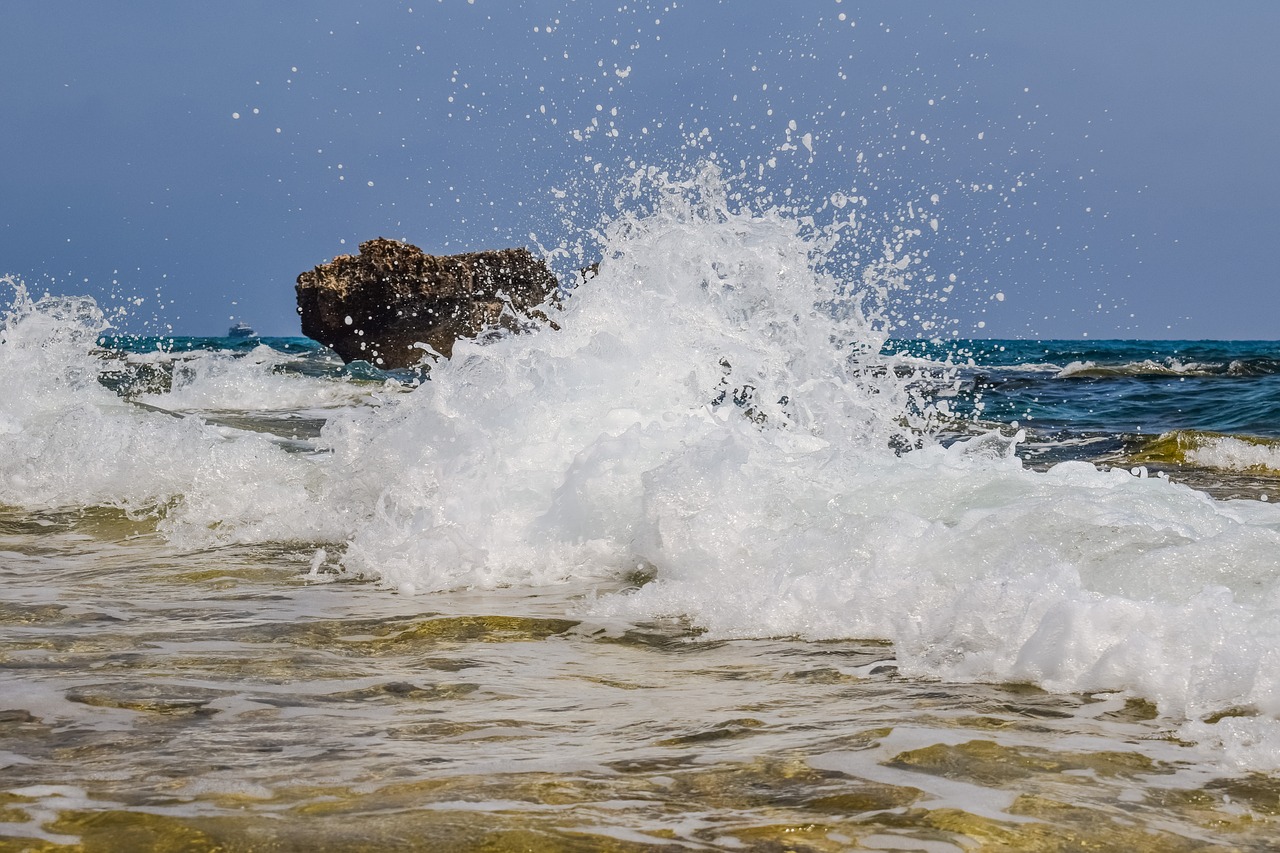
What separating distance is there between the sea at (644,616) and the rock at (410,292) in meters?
9.18

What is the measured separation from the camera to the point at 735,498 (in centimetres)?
422

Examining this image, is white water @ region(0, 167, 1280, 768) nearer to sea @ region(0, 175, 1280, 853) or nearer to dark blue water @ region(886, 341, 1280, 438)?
sea @ region(0, 175, 1280, 853)

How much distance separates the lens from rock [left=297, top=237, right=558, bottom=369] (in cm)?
1653

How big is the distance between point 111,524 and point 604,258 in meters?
2.89

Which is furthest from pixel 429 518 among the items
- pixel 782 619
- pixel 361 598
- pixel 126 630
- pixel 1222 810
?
pixel 1222 810

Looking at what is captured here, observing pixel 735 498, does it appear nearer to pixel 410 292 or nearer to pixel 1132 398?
pixel 1132 398

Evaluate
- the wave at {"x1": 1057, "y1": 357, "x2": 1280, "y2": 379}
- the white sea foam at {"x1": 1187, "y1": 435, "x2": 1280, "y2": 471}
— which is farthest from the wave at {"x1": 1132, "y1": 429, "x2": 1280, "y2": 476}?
the wave at {"x1": 1057, "y1": 357, "x2": 1280, "y2": 379}

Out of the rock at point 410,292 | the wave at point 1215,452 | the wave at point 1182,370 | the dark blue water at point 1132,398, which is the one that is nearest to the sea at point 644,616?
the wave at point 1215,452

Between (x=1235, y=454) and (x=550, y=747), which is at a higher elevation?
(x=1235, y=454)

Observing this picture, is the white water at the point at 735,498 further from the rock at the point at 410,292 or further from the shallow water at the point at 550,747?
the rock at the point at 410,292

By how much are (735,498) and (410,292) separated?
13003 mm

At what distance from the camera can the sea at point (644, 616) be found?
186 cm

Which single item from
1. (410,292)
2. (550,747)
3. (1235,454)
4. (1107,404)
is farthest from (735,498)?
(410,292)

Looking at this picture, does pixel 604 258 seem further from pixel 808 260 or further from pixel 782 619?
pixel 782 619
